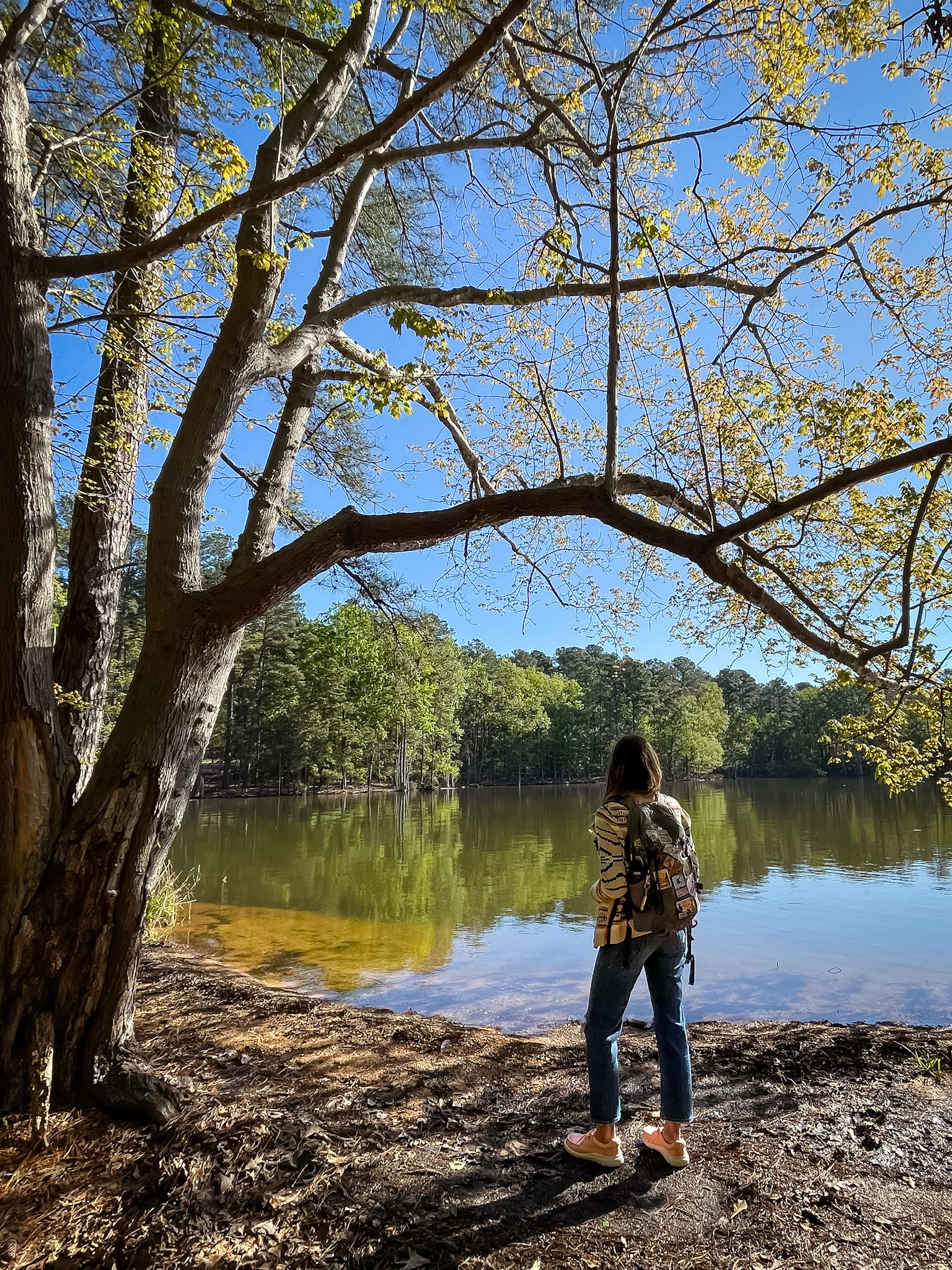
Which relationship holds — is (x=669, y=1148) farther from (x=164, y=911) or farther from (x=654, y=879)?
(x=164, y=911)

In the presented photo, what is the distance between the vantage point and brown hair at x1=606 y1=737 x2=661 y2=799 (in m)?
2.73

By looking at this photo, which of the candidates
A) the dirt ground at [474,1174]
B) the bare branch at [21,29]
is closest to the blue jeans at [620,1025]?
the dirt ground at [474,1174]

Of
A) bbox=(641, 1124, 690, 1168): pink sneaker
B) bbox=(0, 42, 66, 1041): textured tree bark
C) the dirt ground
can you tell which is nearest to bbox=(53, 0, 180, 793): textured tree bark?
bbox=(0, 42, 66, 1041): textured tree bark

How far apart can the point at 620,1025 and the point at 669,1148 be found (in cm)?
45

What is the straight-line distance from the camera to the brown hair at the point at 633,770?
2.73m

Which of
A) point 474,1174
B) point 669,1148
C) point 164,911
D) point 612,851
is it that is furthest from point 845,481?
point 164,911

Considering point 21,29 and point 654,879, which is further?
point 21,29

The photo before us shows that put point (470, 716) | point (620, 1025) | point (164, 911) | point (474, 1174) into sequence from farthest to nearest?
point (470, 716) < point (164, 911) < point (620, 1025) < point (474, 1174)

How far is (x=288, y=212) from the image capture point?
533cm

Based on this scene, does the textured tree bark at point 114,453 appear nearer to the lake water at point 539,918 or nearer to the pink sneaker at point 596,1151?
the pink sneaker at point 596,1151

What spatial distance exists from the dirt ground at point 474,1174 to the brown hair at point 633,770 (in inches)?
52.8

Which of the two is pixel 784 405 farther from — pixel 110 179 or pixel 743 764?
pixel 743 764

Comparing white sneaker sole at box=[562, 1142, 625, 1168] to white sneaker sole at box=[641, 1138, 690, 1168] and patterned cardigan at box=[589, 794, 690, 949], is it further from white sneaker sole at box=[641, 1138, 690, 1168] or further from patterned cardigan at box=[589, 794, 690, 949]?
patterned cardigan at box=[589, 794, 690, 949]

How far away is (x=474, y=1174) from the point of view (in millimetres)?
2445
